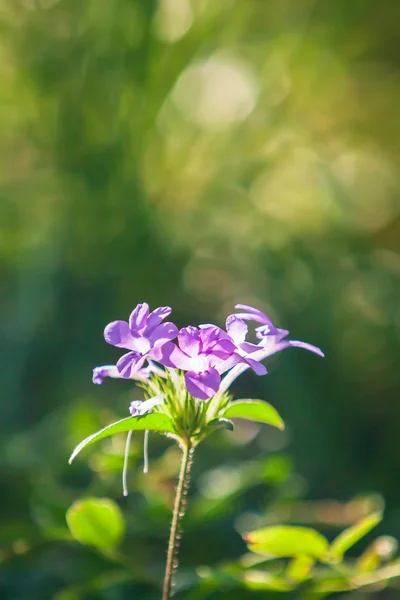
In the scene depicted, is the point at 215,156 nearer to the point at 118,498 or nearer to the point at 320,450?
the point at 320,450

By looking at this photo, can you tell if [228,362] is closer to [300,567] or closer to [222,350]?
[222,350]

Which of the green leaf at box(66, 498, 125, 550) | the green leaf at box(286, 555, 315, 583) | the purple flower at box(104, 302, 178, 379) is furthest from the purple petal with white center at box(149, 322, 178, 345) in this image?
the green leaf at box(286, 555, 315, 583)

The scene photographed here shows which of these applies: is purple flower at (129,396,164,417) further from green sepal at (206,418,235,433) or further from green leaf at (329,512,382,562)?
green leaf at (329,512,382,562)

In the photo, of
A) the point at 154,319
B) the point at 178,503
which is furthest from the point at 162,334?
the point at 178,503

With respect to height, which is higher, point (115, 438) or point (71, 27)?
point (71, 27)

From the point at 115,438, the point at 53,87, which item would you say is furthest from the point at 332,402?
the point at 53,87

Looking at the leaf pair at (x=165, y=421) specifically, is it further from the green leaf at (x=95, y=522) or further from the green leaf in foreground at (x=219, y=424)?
the green leaf at (x=95, y=522)

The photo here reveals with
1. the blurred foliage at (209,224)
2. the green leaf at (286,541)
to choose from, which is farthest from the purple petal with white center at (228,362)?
the blurred foliage at (209,224)
